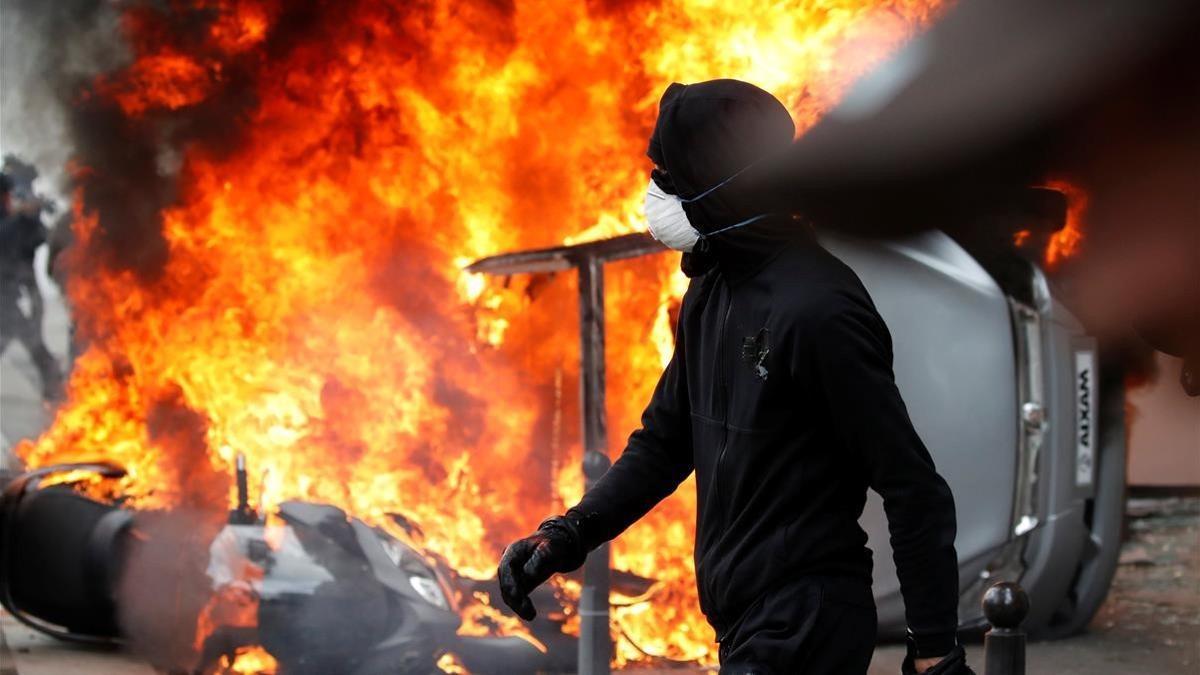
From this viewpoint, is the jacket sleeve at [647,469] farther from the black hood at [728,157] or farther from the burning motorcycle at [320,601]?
the burning motorcycle at [320,601]

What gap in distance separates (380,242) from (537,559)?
7108mm

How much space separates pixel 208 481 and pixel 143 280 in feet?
5.62

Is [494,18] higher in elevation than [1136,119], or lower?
higher

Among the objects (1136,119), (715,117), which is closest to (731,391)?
(715,117)

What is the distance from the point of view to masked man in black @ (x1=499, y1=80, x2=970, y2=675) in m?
2.33

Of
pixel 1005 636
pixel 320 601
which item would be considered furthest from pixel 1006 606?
pixel 320 601

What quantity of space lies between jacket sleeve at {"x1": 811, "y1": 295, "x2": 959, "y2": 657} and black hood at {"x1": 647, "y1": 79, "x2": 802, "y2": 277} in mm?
273

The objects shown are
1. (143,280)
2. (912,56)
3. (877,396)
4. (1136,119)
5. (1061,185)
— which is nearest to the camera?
(877,396)

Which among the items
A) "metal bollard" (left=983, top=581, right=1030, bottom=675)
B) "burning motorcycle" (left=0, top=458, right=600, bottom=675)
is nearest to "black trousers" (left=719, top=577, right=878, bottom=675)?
"metal bollard" (left=983, top=581, right=1030, bottom=675)

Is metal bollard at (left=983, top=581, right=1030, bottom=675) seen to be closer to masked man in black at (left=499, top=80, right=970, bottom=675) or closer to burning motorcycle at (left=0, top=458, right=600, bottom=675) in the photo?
masked man in black at (left=499, top=80, right=970, bottom=675)

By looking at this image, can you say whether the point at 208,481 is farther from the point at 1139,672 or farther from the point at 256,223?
the point at 1139,672

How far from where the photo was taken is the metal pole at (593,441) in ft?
20.4

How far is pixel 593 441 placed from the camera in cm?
686

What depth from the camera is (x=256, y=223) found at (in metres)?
9.63
